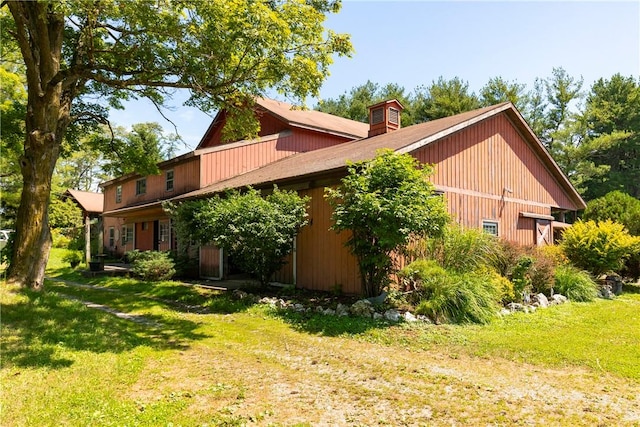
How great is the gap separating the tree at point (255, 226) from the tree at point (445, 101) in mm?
25033

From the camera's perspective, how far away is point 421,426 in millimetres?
3857

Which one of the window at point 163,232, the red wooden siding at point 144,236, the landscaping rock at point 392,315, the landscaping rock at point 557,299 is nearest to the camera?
the landscaping rock at point 392,315

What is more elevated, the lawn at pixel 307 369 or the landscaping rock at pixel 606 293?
the landscaping rock at pixel 606 293

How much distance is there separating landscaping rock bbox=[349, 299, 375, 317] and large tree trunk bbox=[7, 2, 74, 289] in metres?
6.41

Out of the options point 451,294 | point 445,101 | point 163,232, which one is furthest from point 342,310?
point 445,101

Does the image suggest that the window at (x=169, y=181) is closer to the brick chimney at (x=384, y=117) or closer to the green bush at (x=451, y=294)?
the brick chimney at (x=384, y=117)

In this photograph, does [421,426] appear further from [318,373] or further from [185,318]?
[185,318]

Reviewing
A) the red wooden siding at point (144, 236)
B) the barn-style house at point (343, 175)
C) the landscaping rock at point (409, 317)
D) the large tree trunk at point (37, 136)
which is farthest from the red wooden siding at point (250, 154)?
the landscaping rock at point (409, 317)

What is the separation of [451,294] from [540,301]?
3.16 meters

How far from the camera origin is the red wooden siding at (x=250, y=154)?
658 inches

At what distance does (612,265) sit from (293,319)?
9.93 meters

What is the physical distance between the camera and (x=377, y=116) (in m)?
16.6

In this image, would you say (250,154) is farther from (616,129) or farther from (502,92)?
(616,129)

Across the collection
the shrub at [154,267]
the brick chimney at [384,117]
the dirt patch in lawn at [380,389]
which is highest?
the brick chimney at [384,117]
